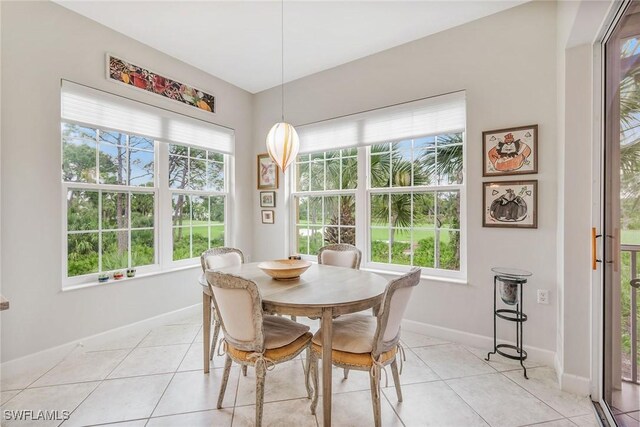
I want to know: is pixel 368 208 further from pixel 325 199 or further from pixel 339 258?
pixel 339 258

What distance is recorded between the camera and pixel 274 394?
199 cm

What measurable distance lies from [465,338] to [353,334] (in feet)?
5.13

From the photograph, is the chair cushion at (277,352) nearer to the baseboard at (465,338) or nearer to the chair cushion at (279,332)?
the chair cushion at (279,332)

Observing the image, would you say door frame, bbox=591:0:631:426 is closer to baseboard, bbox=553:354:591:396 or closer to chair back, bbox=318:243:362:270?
baseboard, bbox=553:354:591:396

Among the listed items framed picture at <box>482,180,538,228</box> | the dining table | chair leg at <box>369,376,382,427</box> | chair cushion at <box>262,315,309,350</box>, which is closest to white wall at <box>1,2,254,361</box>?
the dining table

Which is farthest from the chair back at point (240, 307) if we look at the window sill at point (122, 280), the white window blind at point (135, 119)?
the white window blind at point (135, 119)

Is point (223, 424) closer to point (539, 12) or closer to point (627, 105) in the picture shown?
point (627, 105)

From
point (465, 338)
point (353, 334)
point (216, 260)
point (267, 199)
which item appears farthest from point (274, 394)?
point (267, 199)

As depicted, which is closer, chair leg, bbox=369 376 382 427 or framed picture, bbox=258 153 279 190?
chair leg, bbox=369 376 382 427

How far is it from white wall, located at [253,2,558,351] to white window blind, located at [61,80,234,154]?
1968mm

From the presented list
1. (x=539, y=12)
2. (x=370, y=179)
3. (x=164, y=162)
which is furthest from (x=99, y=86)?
(x=539, y=12)

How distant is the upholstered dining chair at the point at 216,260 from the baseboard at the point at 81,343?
37.3 inches

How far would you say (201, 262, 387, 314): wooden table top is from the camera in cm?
165

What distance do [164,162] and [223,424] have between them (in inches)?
109
